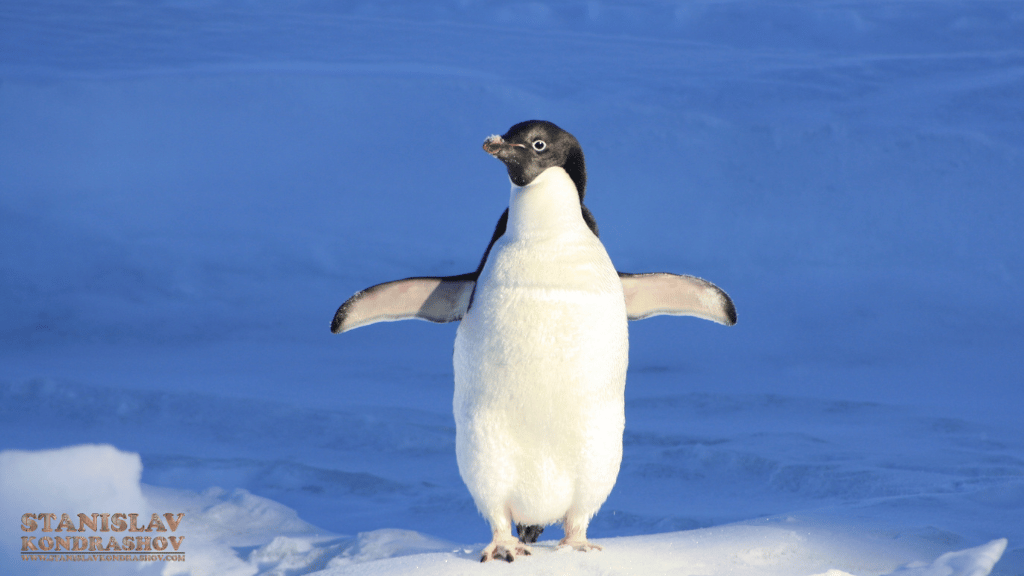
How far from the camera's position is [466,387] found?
2.27 m

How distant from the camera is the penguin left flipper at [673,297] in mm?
2443

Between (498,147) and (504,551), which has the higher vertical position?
(498,147)

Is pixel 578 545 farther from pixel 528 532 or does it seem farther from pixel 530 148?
pixel 530 148

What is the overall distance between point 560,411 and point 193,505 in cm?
256

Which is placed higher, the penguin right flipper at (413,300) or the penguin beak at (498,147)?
the penguin beak at (498,147)

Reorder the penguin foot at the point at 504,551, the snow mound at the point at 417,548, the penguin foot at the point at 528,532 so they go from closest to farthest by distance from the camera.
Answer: the penguin foot at the point at 504,551, the snow mound at the point at 417,548, the penguin foot at the point at 528,532

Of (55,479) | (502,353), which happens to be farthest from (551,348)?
(55,479)

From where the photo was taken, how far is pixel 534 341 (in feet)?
7.11

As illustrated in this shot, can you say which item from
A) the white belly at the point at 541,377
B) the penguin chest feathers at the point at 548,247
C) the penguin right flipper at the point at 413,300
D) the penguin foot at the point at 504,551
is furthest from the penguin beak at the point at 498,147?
the penguin foot at the point at 504,551

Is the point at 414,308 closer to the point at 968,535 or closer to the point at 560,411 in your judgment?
the point at 560,411

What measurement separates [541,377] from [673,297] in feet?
1.59

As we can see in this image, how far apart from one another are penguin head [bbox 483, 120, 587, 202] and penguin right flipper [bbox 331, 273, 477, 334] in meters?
0.31

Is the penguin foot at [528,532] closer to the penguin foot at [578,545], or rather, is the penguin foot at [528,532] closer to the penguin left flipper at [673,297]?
the penguin foot at [578,545]

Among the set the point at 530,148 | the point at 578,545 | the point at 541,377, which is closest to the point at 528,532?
the point at 578,545
